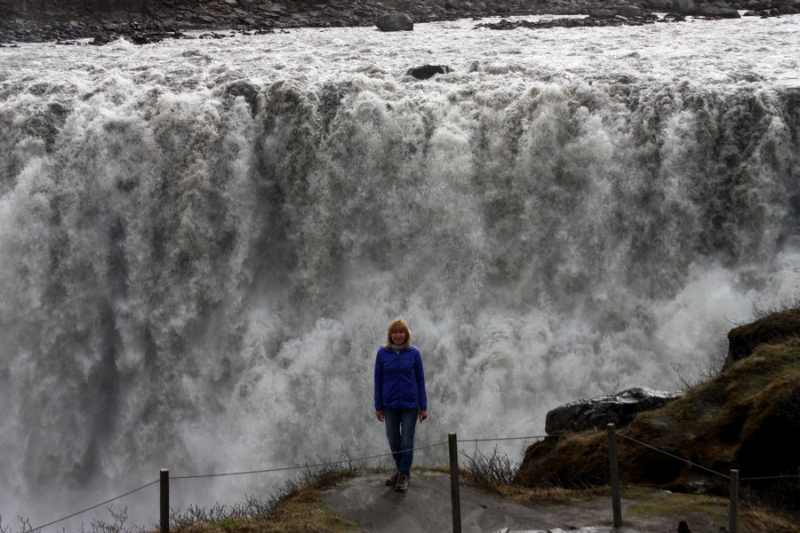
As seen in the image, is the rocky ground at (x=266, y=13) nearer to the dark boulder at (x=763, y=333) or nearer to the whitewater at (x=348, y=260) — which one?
the whitewater at (x=348, y=260)

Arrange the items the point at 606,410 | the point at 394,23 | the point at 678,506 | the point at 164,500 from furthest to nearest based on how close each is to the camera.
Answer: the point at 394,23 < the point at 606,410 < the point at 678,506 < the point at 164,500

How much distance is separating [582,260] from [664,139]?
9.34 ft

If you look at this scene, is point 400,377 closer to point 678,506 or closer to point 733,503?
point 678,506

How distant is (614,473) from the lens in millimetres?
7719

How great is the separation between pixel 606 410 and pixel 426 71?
10.6m

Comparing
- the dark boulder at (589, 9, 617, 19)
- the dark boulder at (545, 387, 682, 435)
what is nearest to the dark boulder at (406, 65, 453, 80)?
the dark boulder at (545, 387, 682, 435)

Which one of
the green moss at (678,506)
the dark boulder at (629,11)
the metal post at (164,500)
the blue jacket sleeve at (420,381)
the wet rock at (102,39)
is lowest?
the green moss at (678,506)

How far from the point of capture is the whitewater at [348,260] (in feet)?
49.0

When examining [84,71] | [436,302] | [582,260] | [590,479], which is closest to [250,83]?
[84,71]

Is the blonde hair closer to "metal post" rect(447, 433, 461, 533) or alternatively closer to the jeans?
the jeans

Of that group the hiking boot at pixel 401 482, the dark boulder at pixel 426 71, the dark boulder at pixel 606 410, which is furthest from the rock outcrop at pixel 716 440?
the dark boulder at pixel 426 71

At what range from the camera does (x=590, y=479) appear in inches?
380

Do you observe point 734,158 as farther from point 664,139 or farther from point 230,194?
point 230,194

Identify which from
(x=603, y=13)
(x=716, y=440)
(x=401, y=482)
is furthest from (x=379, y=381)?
(x=603, y=13)
